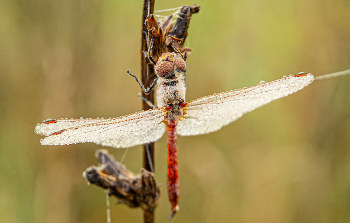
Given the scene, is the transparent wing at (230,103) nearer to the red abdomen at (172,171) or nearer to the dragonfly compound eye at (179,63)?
A: the red abdomen at (172,171)

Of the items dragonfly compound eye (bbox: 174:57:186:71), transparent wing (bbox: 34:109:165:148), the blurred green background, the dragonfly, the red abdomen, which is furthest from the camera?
the blurred green background

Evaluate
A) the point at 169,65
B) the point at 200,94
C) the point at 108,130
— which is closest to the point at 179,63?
the point at 169,65

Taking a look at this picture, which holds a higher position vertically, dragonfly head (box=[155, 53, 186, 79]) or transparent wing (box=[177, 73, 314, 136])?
dragonfly head (box=[155, 53, 186, 79])

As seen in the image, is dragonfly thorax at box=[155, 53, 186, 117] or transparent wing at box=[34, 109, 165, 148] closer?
transparent wing at box=[34, 109, 165, 148]

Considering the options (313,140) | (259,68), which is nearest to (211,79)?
(259,68)

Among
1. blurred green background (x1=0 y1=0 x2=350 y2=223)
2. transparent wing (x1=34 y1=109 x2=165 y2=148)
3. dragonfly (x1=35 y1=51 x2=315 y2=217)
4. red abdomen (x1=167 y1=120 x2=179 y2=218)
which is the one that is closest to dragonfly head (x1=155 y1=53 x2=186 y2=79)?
dragonfly (x1=35 y1=51 x2=315 y2=217)

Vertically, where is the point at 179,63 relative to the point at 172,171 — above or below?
above

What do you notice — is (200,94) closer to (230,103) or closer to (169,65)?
(230,103)

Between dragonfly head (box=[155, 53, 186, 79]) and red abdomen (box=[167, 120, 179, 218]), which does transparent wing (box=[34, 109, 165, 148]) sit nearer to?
red abdomen (box=[167, 120, 179, 218])
